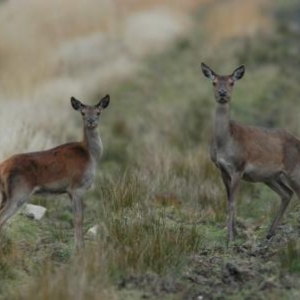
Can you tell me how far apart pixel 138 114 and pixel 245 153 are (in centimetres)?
1273

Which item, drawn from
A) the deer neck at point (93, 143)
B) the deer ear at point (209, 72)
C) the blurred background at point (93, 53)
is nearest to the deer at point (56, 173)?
the deer neck at point (93, 143)

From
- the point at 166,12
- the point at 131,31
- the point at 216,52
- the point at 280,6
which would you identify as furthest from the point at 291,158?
the point at 280,6

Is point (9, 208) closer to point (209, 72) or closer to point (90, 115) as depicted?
point (90, 115)

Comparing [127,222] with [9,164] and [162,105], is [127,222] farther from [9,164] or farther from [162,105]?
[162,105]

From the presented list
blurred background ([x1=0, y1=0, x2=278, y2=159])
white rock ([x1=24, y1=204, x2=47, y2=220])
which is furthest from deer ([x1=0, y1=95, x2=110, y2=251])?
blurred background ([x1=0, y1=0, x2=278, y2=159])

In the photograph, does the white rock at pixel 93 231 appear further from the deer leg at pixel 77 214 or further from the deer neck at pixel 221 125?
the deer neck at pixel 221 125

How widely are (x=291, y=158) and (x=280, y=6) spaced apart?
39538 millimetres

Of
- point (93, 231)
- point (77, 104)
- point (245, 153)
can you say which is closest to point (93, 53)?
point (77, 104)

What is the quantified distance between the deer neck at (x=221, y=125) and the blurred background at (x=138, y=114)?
1.00 metres

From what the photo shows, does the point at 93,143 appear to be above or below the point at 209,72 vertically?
below

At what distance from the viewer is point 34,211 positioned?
13.9m

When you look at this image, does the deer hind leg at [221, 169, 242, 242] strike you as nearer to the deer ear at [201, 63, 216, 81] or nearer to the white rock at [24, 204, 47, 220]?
the deer ear at [201, 63, 216, 81]

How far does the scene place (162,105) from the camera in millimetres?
25812

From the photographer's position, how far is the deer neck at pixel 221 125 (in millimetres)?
12727
